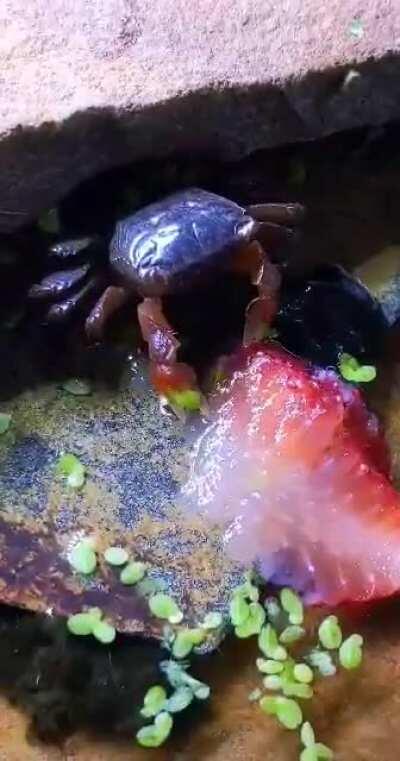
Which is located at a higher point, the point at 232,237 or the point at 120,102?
the point at 120,102

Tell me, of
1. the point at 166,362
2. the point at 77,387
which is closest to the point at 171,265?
the point at 166,362

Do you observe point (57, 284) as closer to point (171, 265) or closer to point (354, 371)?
point (171, 265)

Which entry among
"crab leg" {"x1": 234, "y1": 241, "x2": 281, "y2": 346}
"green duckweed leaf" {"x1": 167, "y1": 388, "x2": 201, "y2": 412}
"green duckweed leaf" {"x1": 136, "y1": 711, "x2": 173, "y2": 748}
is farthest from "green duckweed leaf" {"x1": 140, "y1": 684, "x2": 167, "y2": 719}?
"crab leg" {"x1": 234, "y1": 241, "x2": 281, "y2": 346}

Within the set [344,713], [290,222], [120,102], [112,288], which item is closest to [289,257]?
[290,222]

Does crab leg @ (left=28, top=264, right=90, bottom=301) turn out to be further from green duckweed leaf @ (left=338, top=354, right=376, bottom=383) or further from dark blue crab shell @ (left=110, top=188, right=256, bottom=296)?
green duckweed leaf @ (left=338, top=354, right=376, bottom=383)

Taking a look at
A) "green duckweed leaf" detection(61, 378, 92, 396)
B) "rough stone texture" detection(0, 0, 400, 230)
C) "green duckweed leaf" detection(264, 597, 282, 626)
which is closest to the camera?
"rough stone texture" detection(0, 0, 400, 230)

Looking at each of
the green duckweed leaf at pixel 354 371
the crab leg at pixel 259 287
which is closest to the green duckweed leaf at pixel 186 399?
the crab leg at pixel 259 287

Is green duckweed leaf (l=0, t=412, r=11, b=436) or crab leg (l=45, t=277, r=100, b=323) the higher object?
crab leg (l=45, t=277, r=100, b=323)

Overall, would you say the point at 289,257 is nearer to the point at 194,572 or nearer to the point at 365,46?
the point at 365,46
